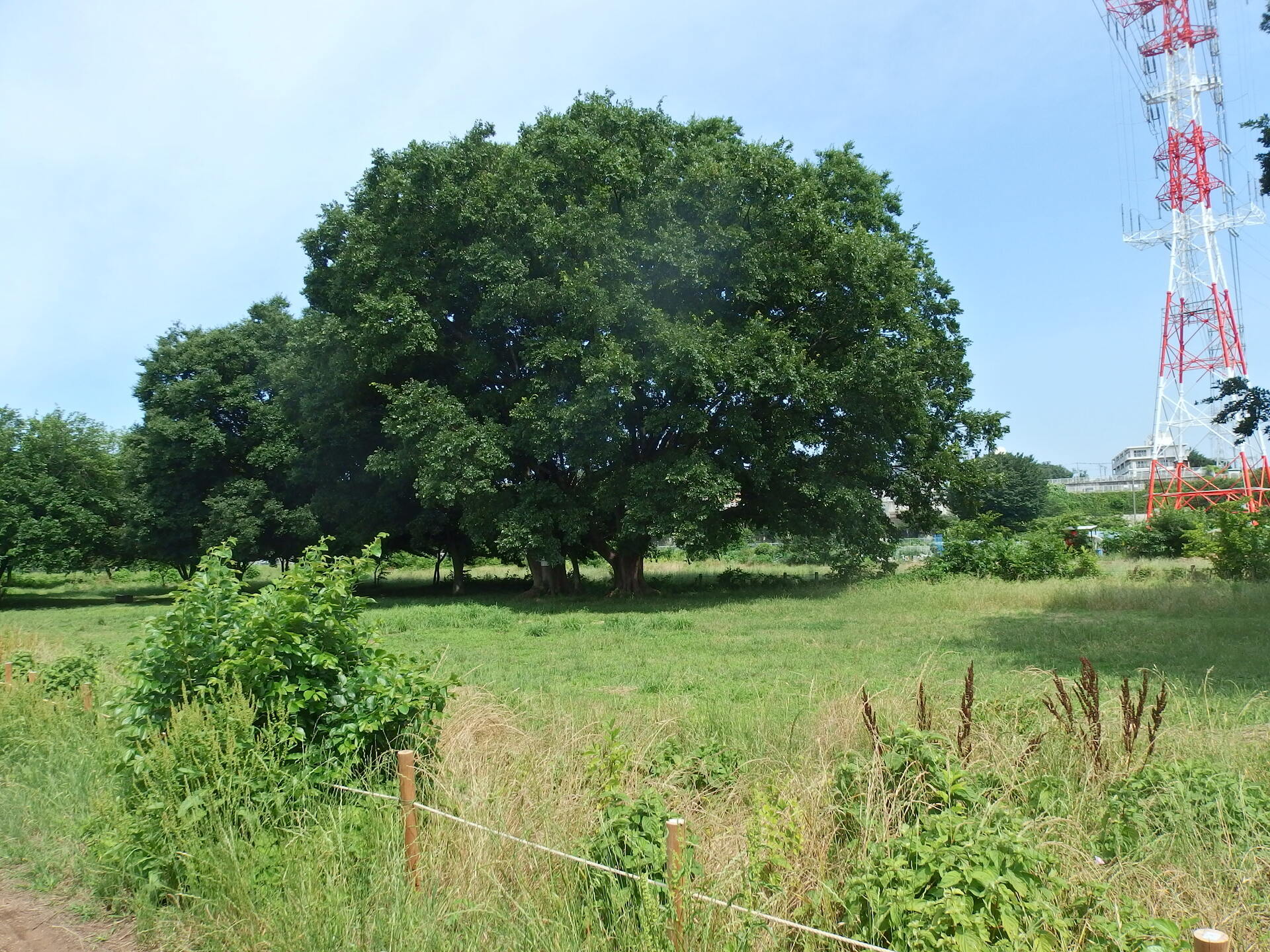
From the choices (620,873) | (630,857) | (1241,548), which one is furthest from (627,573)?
(620,873)

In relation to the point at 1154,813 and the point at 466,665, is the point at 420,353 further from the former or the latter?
the point at 1154,813

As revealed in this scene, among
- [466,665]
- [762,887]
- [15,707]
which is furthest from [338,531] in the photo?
[762,887]

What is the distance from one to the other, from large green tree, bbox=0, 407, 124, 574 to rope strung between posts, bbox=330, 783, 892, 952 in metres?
34.0

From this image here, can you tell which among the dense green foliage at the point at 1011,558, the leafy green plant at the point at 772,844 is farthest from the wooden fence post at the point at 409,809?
the dense green foliage at the point at 1011,558

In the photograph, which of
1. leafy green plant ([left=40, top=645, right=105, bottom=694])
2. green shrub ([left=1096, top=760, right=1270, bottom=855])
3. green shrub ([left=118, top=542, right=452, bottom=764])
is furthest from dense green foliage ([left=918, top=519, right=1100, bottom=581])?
green shrub ([left=118, top=542, right=452, bottom=764])

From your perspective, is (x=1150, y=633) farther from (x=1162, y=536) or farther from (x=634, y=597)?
(x=1162, y=536)

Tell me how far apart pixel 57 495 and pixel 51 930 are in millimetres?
34092

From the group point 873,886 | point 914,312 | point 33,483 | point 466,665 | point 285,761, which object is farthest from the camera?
point 33,483

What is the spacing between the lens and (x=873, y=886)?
3.22 metres

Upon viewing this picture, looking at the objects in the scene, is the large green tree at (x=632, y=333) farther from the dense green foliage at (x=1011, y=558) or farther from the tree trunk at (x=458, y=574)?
→ the tree trunk at (x=458, y=574)

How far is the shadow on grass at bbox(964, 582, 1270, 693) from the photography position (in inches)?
411

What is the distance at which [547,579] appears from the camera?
1053 inches

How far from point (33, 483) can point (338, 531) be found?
1295cm

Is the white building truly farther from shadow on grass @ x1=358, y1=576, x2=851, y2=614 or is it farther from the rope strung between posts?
the rope strung between posts
